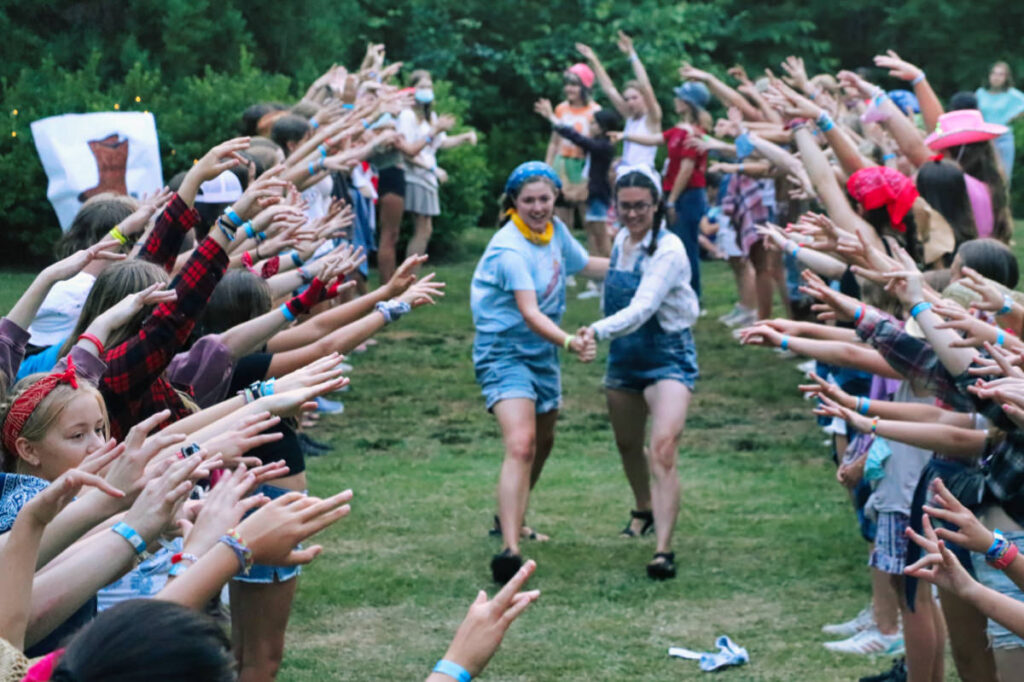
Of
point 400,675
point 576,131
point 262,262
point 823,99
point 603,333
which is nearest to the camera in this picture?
point 400,675

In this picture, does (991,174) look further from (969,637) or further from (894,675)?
(969,637)

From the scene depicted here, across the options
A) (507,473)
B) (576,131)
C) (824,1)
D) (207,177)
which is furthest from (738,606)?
(824,1)

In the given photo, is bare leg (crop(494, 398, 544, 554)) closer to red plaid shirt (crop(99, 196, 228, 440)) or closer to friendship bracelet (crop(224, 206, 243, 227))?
friendship bracelet (crop(224, 206, 243, 227))

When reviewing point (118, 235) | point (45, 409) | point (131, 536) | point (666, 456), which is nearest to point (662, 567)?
point (666, 456)

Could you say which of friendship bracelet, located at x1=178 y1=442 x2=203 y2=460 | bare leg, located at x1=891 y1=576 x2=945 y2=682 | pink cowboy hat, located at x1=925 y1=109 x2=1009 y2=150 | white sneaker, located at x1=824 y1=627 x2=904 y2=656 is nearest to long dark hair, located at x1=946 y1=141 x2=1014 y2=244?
pink cowboy hat, located at x1=925 y1=109 x2=1009 y2=150

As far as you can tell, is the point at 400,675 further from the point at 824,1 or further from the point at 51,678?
the point at 824,1

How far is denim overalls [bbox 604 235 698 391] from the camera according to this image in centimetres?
738

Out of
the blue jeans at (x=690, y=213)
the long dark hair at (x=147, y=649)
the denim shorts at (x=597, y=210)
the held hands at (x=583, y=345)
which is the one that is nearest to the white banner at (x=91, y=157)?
the held hands at (x=583, y=345)

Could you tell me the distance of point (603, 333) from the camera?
23.2 ft

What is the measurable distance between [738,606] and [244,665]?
262 cm

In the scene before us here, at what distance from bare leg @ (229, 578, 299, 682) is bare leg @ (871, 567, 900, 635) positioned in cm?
262

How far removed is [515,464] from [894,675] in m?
2.24

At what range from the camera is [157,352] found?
14.5 ft

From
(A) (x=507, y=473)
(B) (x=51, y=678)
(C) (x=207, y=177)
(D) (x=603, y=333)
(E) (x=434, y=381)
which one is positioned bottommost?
(E) (x=434, y=381)
